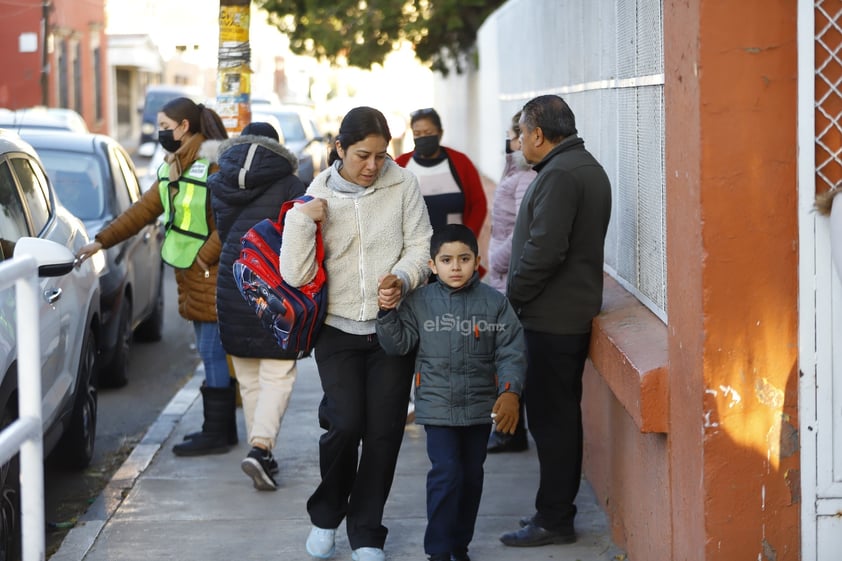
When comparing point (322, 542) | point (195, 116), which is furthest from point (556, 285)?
point (195, 116)

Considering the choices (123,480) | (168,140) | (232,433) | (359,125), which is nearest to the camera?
→ (359,125)

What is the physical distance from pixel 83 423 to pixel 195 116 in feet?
5.70

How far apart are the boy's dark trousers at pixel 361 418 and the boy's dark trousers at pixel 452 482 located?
206mm

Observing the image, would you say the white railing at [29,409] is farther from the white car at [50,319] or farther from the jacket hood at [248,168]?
the jacket hood at [248,168]

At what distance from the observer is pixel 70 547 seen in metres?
5.62

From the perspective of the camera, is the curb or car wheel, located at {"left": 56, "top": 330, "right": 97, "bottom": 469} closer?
the curb

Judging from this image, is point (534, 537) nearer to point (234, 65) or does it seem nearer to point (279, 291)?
point (279, 291)

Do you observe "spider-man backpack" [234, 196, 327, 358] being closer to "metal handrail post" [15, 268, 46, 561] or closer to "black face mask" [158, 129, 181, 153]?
"metal handrail post" [15, 268, 46, 561]

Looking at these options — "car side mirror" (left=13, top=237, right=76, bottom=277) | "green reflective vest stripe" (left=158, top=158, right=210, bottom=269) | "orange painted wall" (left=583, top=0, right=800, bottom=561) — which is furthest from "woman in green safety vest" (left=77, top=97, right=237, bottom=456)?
"orange painted wall" (left=583, top=0, right=800, bottom=561)

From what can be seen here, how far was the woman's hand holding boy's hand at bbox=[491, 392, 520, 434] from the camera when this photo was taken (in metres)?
4.81

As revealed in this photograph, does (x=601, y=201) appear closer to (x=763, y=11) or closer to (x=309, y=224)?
(x=309, y=224)

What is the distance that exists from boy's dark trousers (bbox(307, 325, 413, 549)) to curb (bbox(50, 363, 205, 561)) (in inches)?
45.7

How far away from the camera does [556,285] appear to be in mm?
5273

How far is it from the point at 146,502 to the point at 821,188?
149 inches
